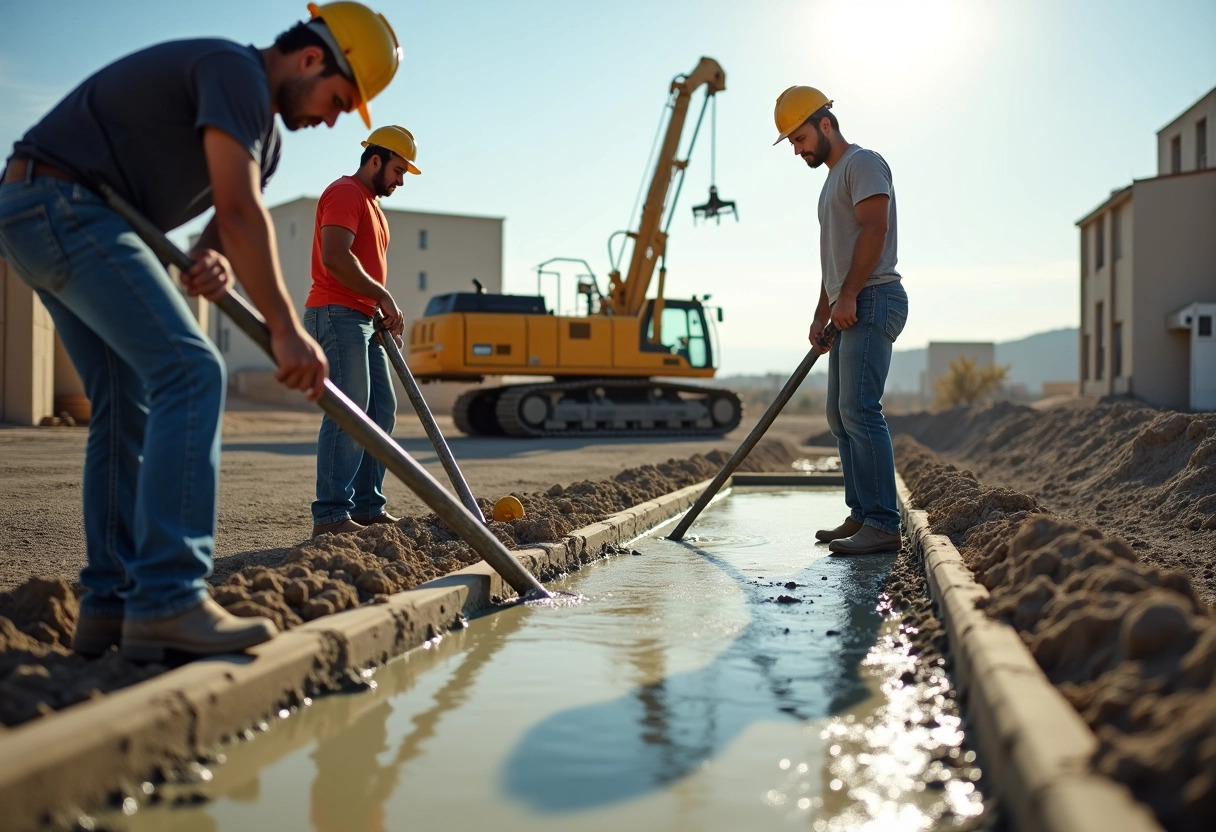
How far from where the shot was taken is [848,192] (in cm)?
548

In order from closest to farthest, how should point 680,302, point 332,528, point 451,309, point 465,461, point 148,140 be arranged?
point 148,140 < point 332,528 < point 465,461 < point 451,309 < point 680,302

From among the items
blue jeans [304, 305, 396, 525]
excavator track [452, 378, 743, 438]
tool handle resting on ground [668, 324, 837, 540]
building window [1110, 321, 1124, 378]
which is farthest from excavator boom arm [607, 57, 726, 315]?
blue jeans [304, 305, 396, 525]

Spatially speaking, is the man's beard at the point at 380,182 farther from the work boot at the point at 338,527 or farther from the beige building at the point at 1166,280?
the beige building at the point at 1166,280

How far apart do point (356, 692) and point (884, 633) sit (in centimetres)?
180

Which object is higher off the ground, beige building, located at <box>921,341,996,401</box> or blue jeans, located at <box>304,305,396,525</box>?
beige building, located at <box>921,341,996,401</box>

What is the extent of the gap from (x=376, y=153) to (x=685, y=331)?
52.0 feet

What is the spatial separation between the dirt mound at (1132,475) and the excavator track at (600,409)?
7.49 m

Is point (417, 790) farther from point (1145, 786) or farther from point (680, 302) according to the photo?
point (680, 302)

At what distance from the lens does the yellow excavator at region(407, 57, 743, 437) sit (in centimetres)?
1939

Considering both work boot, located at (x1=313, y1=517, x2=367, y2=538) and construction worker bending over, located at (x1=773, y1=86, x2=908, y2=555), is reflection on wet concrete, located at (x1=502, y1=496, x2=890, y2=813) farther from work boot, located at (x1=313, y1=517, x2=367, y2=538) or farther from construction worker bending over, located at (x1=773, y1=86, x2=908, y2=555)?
work boot, located at (x1=313, y1=517, x2=367, y2=538)

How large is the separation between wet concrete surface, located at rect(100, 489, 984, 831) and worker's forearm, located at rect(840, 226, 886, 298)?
1.83 m

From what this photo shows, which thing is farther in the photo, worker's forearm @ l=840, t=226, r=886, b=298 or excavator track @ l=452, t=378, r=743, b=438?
excavator track @ l=452, t=378, r=743, b=438

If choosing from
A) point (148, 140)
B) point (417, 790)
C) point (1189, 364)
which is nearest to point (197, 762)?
point (417, 790)

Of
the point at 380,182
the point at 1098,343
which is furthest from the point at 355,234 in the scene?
the point at 1098,343
